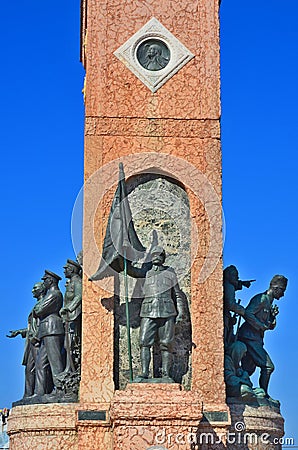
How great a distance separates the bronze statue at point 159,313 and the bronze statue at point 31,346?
2115 mm

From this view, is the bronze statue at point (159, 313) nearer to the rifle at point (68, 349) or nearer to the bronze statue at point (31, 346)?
the rifle at point (68, 349)

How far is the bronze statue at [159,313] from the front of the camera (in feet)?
46.6

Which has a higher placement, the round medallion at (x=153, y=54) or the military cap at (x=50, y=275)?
the round medallion at (x=153, y=54)

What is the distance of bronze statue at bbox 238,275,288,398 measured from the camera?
15.4m

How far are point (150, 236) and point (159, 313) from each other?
69.0 inches

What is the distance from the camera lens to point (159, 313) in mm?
14156

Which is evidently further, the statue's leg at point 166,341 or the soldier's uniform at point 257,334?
the soldier's uniform at point 257,334

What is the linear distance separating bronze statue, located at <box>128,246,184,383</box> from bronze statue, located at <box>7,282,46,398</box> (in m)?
2.12

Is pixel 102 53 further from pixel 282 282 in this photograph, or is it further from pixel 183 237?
pixel 282 282

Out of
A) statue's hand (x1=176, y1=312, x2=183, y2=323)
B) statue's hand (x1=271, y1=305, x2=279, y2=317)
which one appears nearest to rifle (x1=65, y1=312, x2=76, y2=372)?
statue's hand (x1=176, y1=312, x2=183, y2=323)

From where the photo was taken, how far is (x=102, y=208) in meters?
15.5

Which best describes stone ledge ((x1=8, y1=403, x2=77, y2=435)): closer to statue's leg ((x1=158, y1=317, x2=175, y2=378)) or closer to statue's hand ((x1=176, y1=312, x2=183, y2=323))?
statue's leg ((x1=158, y1=317, x2=175, y2=378))

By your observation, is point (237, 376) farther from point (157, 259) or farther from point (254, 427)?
point (157, 259)

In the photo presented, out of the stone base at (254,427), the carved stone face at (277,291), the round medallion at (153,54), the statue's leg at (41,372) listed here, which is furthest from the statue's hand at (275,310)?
the round medallion at (153,54)
